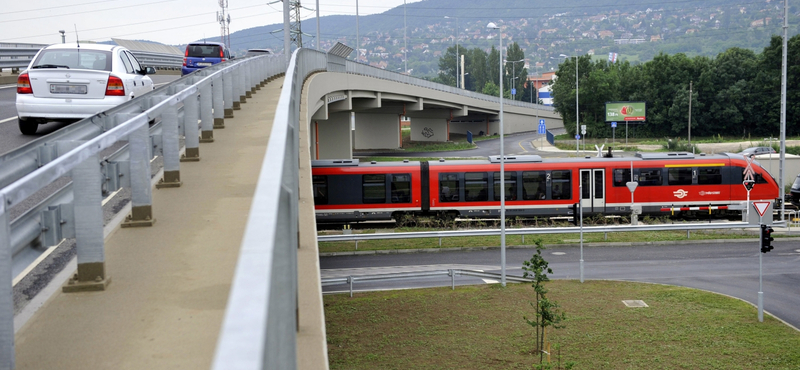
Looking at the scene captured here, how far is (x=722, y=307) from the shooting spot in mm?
20625

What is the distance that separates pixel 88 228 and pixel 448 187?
28.5 metres

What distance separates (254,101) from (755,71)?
81867 mm

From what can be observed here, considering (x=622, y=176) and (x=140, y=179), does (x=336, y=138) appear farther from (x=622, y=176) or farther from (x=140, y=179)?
(x=140, y=179)

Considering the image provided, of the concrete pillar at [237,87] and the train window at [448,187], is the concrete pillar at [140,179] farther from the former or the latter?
the train window at [448,187]

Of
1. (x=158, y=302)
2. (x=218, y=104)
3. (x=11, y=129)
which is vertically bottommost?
(x=158, y=302)

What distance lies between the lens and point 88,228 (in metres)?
4.77

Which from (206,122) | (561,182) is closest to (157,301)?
(206,122)

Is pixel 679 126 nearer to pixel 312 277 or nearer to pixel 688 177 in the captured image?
pixel 688 177

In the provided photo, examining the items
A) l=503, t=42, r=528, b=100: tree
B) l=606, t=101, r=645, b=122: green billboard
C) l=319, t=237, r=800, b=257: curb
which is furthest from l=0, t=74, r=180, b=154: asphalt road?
l=503, t=42, r=528, b=100: tree

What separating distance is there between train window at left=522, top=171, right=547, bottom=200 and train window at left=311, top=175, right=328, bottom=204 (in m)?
8.53

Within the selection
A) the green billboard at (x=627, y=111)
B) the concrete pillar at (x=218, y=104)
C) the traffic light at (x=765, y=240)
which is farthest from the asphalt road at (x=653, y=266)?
the green billboard at (x=627, y=111)

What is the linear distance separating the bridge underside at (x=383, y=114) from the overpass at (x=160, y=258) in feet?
34.8

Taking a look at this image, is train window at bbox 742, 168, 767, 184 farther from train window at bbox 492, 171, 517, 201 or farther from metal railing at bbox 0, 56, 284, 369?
metal railing at bbox 0, 56, 284, 369

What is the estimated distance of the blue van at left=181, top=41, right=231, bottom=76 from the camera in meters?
34.7
